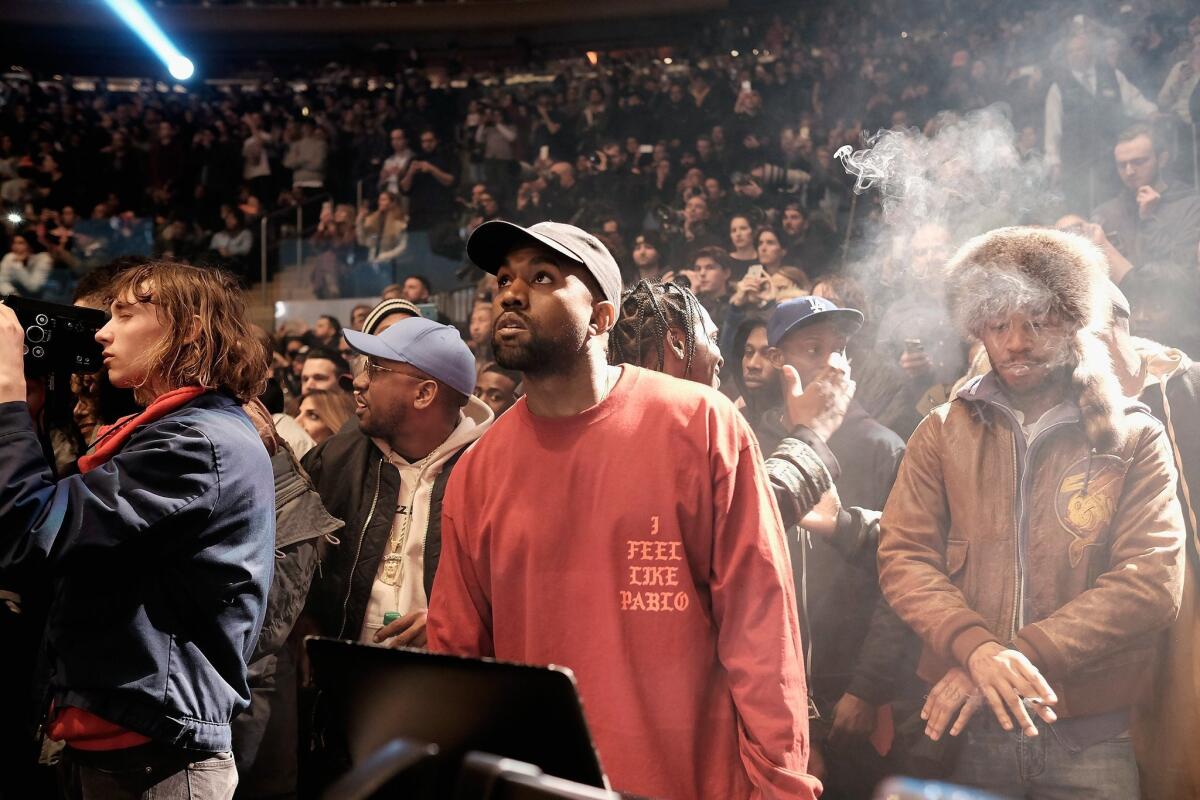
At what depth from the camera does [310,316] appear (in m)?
6.43

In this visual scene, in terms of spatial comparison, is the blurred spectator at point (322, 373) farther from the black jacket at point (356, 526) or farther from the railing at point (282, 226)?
the railing at point (282, 226)

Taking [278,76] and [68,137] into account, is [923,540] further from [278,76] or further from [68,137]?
[278,76]

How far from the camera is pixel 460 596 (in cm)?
206

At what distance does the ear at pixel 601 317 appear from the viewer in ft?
6.70

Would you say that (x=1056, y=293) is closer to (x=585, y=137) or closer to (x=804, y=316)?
(x=804, y=316)

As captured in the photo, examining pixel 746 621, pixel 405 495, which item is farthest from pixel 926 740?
pixel 405 495

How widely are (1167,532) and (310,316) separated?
16.7ft

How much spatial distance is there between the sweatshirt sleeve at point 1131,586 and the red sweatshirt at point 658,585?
1.33 metres

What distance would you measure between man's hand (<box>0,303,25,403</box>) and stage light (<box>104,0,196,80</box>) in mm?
11373

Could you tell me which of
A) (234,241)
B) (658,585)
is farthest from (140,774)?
(234,241)

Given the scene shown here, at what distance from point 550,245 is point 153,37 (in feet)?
42.3

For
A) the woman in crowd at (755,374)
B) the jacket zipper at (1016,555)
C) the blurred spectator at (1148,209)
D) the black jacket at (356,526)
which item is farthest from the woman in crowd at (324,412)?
the blurred spectator at (1148,209)

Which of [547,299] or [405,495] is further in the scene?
[405,495]

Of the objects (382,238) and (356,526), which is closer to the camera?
(356,526)
